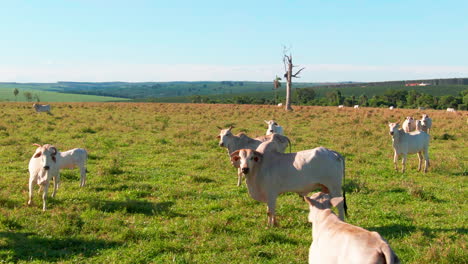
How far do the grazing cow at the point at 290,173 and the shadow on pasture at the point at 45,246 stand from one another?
306 cm

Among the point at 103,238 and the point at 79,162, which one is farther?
the point at 79,162

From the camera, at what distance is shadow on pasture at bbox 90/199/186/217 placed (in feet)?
29.9

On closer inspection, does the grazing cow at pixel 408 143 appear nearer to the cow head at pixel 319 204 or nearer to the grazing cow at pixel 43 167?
the cow head at pixel 319 204

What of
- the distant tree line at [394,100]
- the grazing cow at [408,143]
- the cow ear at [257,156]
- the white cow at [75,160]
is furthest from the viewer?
the distant tree line at [394,100]

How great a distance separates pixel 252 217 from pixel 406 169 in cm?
802

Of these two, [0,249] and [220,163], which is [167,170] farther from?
[0,249]

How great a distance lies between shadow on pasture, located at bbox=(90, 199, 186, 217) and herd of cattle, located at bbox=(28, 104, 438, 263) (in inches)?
Answer: 50.1

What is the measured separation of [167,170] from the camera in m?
13.9

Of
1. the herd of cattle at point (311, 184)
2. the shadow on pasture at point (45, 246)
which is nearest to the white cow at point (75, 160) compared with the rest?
the herd of cattle at point (311, 184)

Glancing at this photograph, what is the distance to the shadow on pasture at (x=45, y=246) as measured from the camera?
22.3 feet

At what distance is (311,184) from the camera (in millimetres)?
8219

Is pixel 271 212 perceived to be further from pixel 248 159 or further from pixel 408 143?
pixel 408 143

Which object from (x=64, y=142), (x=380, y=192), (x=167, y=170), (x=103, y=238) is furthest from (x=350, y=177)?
(x=64, y=142)

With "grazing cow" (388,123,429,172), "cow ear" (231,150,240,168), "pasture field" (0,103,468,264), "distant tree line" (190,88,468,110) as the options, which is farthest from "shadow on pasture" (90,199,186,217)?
"distant tree line" (190,88,468,110)
